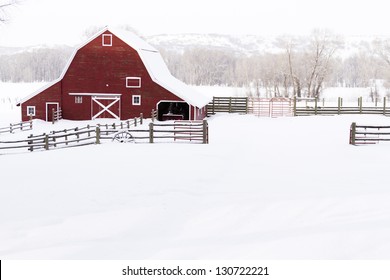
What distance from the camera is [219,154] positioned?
1995cm

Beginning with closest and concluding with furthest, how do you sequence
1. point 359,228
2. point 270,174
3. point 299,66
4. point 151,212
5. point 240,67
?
point 359,228
point 151,212
point 270,174
point 299,66
point 240,67

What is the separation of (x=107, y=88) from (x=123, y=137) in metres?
16.3

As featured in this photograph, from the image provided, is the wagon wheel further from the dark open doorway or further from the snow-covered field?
the dark open doorway

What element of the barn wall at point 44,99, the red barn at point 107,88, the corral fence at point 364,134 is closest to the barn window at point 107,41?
the red barn at point 107,88

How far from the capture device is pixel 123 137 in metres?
23.2

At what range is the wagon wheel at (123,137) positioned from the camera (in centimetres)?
2291

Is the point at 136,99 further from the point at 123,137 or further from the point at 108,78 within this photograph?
the point at 123,137

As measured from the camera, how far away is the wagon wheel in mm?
22906

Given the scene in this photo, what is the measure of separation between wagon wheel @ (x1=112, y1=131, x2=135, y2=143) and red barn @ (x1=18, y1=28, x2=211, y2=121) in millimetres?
14759

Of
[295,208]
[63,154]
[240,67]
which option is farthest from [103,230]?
[240,67]

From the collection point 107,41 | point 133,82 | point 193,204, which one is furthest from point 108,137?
point 107,41

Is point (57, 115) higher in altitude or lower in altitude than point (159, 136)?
higher

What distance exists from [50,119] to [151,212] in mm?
29205

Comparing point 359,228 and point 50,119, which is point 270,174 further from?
point 50,119
